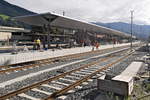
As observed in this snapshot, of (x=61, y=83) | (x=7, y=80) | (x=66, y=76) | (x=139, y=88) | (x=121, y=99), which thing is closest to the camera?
(x=121, y=99)

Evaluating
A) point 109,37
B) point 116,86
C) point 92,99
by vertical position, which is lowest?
point 92,99

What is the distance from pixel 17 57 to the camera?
1407 cm

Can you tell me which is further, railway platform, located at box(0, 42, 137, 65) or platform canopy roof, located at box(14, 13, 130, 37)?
platform canopy roof, located at box(14, 13, 130, 37)

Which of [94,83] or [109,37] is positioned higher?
[109,37]

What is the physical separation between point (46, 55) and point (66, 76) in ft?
26.0

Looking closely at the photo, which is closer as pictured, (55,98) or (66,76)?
(55,98)

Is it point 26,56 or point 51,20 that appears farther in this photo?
point 51,20

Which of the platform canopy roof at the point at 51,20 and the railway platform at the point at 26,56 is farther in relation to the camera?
the platform canopy roof at the point at 51,20

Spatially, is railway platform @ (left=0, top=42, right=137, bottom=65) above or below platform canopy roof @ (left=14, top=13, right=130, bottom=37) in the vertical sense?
below

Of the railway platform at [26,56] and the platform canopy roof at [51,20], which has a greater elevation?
the platform canopy roof at [51,20]

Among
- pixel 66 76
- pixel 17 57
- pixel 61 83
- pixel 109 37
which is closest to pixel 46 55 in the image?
pixel 17 57

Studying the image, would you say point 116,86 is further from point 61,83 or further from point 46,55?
point 46,55

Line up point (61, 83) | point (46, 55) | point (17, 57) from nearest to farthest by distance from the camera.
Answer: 1. point (61, 83)
2. point (17, 57)
3. point (46, 55)

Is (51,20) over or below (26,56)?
over
